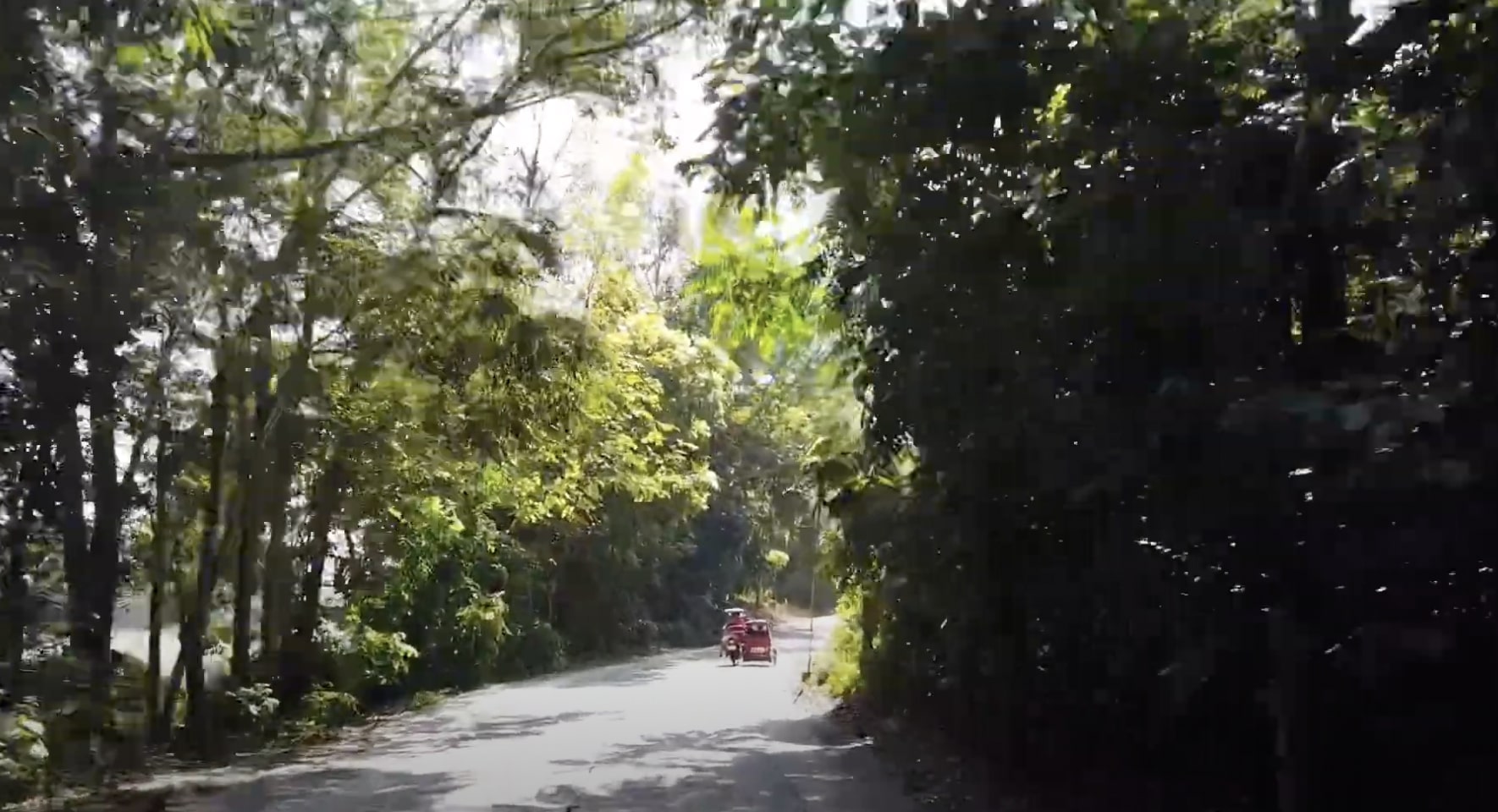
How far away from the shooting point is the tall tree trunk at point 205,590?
15.7 metres

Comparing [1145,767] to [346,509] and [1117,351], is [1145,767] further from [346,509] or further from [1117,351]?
[346,509]

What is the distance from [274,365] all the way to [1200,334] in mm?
11730

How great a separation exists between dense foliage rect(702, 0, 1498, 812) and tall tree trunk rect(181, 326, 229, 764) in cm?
866

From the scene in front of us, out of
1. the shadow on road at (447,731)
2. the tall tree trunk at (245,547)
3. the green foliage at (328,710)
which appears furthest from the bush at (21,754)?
the green foliage at (328,710)

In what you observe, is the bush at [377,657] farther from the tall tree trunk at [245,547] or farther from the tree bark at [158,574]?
the tree bark at [158,574]

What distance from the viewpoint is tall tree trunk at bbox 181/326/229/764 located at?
1569 centimetres

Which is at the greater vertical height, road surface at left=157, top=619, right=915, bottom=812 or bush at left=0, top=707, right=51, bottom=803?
bush at left=0, top=707, right=51, bottom=803

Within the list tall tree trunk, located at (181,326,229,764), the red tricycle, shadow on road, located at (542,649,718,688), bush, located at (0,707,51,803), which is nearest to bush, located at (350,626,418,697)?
shadow on road, located at (542,649,718,688)

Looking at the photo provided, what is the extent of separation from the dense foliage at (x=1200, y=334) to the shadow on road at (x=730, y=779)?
3.57 m

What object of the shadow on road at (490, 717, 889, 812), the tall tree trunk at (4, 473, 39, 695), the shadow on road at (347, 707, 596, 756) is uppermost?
the tall tree trunk at (4, 473, 39, 695)

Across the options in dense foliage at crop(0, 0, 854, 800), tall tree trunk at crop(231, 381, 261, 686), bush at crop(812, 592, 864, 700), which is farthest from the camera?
bush at crop(812, 592, 864, 700)

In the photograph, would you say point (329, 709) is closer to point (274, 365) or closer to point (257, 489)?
point (257, 489)

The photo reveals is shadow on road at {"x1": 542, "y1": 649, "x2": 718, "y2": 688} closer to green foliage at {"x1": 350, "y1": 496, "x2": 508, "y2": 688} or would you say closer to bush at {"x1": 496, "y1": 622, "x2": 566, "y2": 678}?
bush at {"x1": 496, "y1": 622, "x2": 566, "y2": 678}

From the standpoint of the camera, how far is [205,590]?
17125 mm
